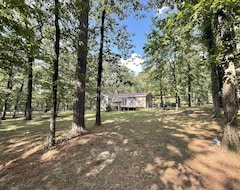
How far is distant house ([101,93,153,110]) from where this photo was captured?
108 feet

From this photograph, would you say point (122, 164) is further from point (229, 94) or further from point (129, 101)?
point (129, 101)

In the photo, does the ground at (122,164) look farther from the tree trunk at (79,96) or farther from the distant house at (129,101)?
the distant house at (129,101)

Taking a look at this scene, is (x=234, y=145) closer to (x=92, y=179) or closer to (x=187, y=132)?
(x=187, y=132)

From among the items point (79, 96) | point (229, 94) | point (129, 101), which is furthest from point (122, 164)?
point (129, 101)

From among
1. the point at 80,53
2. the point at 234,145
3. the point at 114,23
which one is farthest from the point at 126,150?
the point at 114,23

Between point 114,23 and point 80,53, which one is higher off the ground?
point 114,23

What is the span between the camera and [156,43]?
675cm

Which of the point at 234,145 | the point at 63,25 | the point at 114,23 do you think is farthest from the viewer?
the point at 114,23

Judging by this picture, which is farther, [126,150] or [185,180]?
[126,150]

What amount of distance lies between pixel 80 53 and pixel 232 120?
665 centimetres

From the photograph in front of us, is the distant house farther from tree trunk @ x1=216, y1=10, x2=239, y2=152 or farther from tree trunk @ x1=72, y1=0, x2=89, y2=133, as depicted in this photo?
tree trunk @ x1=216, y1=10, x2=239, y2=152

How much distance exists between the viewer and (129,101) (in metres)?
34.0

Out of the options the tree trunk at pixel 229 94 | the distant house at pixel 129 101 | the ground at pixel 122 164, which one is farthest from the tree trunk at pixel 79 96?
the distant house at pixel 129 101

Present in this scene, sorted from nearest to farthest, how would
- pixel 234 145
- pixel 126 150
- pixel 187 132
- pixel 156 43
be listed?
pixel 234 145
pixel 126 150
pixel 156 43
pixel 187 132
